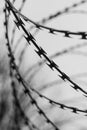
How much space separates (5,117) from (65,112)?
502mm

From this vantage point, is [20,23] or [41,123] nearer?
[20,23]

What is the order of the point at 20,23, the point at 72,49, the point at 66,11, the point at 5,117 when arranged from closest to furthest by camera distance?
the point at 20,23 → the point at 66,11 → the point at 72,49 → the point at 5,117

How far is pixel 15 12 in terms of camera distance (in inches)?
51.0

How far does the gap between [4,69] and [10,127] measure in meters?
0.50

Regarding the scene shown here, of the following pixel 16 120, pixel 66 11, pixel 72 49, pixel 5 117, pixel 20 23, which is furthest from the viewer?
pixel 5 117

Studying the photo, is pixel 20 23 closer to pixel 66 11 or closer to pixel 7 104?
pixel 66 11

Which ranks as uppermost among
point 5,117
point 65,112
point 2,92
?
point 2,92

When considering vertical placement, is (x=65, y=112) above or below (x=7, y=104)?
below

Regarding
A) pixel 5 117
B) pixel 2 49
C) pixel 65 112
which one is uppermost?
pixel 2 49

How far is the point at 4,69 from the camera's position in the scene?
9.67 feet

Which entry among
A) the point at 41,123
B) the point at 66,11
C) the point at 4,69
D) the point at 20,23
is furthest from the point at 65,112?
the point at 20,23

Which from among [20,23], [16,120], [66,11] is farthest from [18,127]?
[20,23]

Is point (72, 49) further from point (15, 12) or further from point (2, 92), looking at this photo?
point (15, 12)

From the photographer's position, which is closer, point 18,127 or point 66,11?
point 66,11
